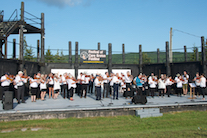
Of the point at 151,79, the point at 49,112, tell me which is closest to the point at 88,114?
the point at 49,112

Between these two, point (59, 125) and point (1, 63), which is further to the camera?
point (1, 63)

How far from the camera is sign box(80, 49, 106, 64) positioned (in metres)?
20.9

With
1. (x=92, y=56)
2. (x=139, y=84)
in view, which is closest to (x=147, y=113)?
(x=139, y=84)

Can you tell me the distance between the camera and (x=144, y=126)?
8203mm

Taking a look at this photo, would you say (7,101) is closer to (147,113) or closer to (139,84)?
(147,113)

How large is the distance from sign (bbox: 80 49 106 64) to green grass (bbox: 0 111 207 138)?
1196 centimetres

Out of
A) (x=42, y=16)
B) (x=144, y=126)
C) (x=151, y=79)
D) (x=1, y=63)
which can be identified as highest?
(x=42, y=16)

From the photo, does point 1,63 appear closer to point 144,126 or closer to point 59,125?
point 59,125

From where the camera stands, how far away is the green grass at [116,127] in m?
7.08

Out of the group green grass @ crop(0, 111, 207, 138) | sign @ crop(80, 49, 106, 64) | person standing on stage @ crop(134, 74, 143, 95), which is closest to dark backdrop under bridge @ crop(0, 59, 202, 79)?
sign @ crop(80, 49, 106, 64)

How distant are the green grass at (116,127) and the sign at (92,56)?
12.0 m

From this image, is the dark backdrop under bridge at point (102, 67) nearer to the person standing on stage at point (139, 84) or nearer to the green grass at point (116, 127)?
the green grass at point (116, 127)

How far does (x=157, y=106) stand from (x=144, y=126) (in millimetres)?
2818

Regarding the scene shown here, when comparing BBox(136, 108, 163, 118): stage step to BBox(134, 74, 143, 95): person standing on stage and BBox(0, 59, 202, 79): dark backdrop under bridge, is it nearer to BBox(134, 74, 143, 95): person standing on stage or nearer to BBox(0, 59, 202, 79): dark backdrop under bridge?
BBox(134, 74, 143, 95): person standing on stage
